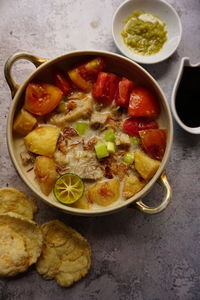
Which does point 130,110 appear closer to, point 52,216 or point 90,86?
point 90,86

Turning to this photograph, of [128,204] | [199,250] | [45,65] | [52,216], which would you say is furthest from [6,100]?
[199,250]

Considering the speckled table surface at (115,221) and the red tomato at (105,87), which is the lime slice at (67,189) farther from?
the red tomato at (105,87)

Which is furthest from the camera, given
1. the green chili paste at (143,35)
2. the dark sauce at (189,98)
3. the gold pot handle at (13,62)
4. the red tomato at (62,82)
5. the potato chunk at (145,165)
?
the green chili paste at (143,35)

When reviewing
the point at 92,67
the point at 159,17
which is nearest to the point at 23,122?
the point at 92,67

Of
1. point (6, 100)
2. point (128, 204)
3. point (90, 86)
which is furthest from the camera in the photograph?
point (6, 100)

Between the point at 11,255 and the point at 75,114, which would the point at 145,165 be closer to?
the point at 75,114

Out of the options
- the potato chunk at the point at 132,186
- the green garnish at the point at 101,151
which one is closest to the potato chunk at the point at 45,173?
the green garnish at the point at 101,151

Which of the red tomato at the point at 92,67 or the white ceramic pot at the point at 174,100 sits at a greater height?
the red tomato at the point at 92,67
